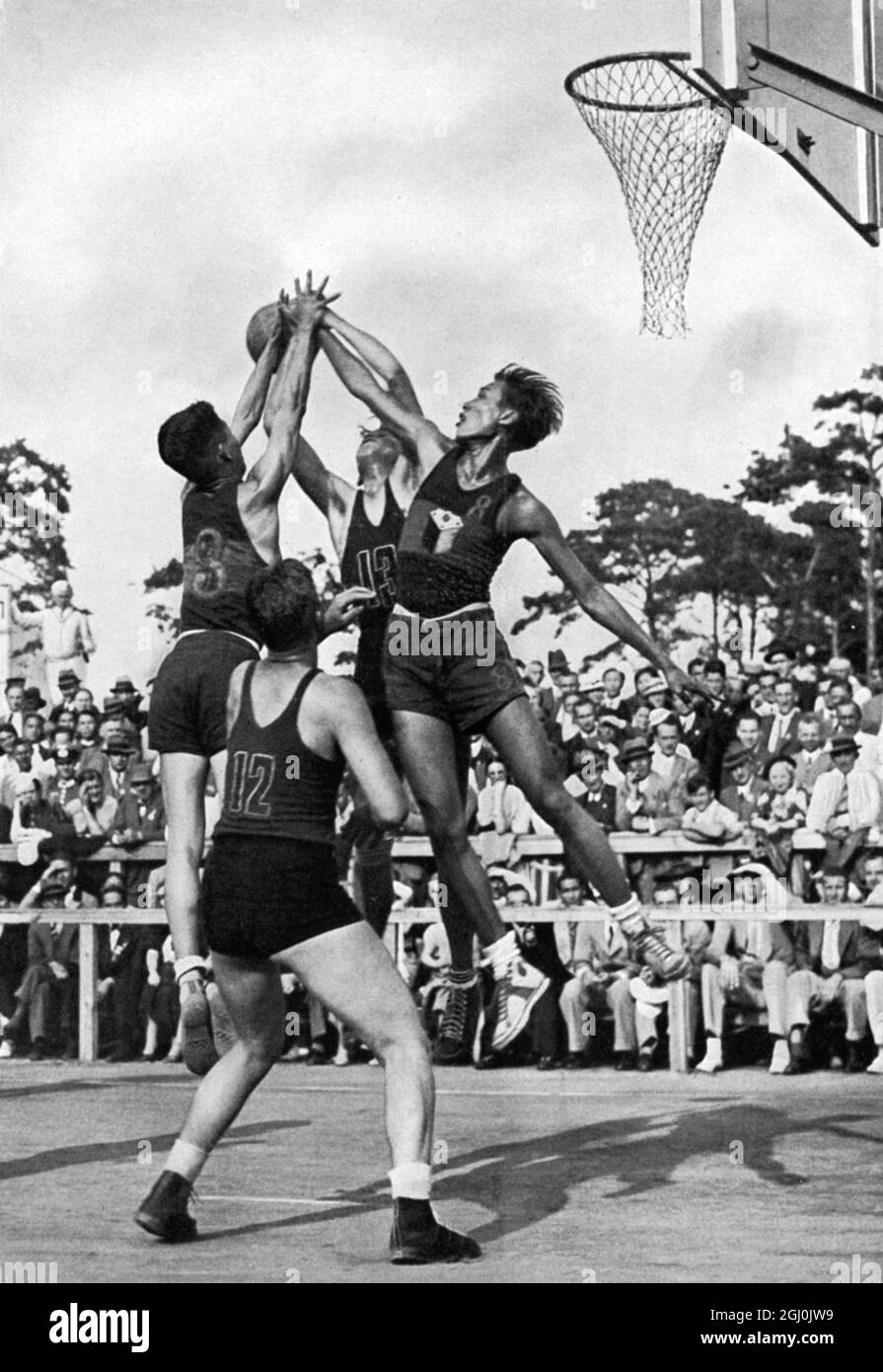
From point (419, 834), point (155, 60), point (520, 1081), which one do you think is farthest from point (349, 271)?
point (520, 1081)

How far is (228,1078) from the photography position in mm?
5414

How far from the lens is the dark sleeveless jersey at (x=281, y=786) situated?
5230mm

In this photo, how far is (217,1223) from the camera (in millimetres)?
5828

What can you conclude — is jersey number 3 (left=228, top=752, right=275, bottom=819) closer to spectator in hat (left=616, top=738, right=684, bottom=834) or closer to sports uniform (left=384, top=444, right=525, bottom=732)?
sports uniform (left=384, top=444, right=525, bottom=732)

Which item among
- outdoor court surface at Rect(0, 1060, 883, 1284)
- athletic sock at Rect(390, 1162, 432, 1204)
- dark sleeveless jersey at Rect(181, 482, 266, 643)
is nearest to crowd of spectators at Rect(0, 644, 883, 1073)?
outdoor court surface at Rect(0, 1060, 883, 1284)

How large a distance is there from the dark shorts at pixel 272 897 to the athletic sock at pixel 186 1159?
616mm

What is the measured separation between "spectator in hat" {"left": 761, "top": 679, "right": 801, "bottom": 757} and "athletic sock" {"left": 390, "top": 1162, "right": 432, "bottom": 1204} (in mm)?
3878

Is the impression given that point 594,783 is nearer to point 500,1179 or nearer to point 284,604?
point 500,1179

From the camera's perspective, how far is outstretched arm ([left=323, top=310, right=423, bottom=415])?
6.64m

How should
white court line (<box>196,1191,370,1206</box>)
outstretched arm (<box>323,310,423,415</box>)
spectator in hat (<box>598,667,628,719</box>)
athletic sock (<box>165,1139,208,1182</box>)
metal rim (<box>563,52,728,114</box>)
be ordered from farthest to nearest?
spectator in hat (<box>598,667,628,719</box>) → metal rim (<box>563,52,728,114</box>) → outstretched arm (<box>323,310,423,415</box>) → white court line (<box>196,1191,370,1206</box>) → athletic sock (<box>165,1139,208,1182</box>)

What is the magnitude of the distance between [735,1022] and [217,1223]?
3.42 meters

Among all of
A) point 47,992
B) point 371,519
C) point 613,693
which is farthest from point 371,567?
point 47,992

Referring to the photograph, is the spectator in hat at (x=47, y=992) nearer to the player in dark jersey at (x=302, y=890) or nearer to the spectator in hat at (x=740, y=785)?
the spectator in hat at (x=740, y=785)
